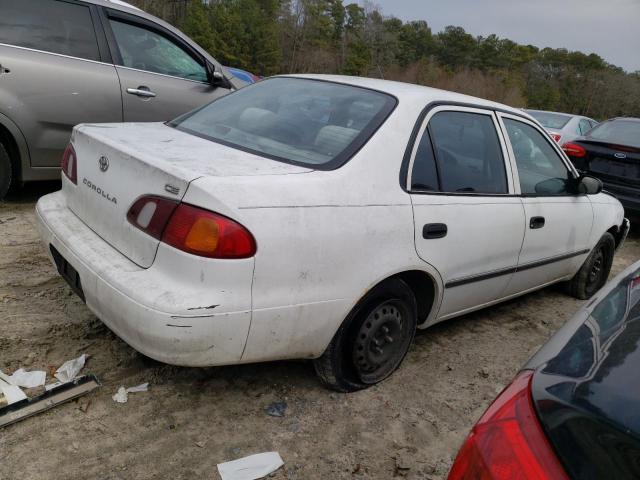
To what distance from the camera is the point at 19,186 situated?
15.7ft

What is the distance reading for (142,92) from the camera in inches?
189

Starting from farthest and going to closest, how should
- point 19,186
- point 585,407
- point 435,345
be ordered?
point 19,186 < point 435,345 < point 585,407

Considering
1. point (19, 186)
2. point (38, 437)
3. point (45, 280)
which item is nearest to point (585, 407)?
point (38, 437)

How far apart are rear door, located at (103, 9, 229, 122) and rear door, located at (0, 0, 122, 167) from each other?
12 centimetres

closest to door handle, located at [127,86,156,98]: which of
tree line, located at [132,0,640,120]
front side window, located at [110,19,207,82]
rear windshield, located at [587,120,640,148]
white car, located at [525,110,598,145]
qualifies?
front side window, located at [110,19,207,82]

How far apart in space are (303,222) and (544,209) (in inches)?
80.7

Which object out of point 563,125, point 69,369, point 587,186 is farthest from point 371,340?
point 563,125

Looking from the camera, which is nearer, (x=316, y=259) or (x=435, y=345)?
(x=316, y=259)

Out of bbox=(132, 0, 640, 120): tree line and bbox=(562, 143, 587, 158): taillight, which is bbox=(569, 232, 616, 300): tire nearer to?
bbox=(562, 143, 587, 158): taillight

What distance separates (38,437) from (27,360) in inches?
22.7

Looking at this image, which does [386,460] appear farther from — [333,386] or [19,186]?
[19,186]

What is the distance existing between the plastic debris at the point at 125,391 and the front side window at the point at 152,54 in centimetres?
330

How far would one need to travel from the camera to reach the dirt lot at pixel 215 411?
214 cm

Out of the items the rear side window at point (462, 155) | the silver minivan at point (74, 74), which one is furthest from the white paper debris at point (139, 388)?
the silver minivan at point (74, 74)
